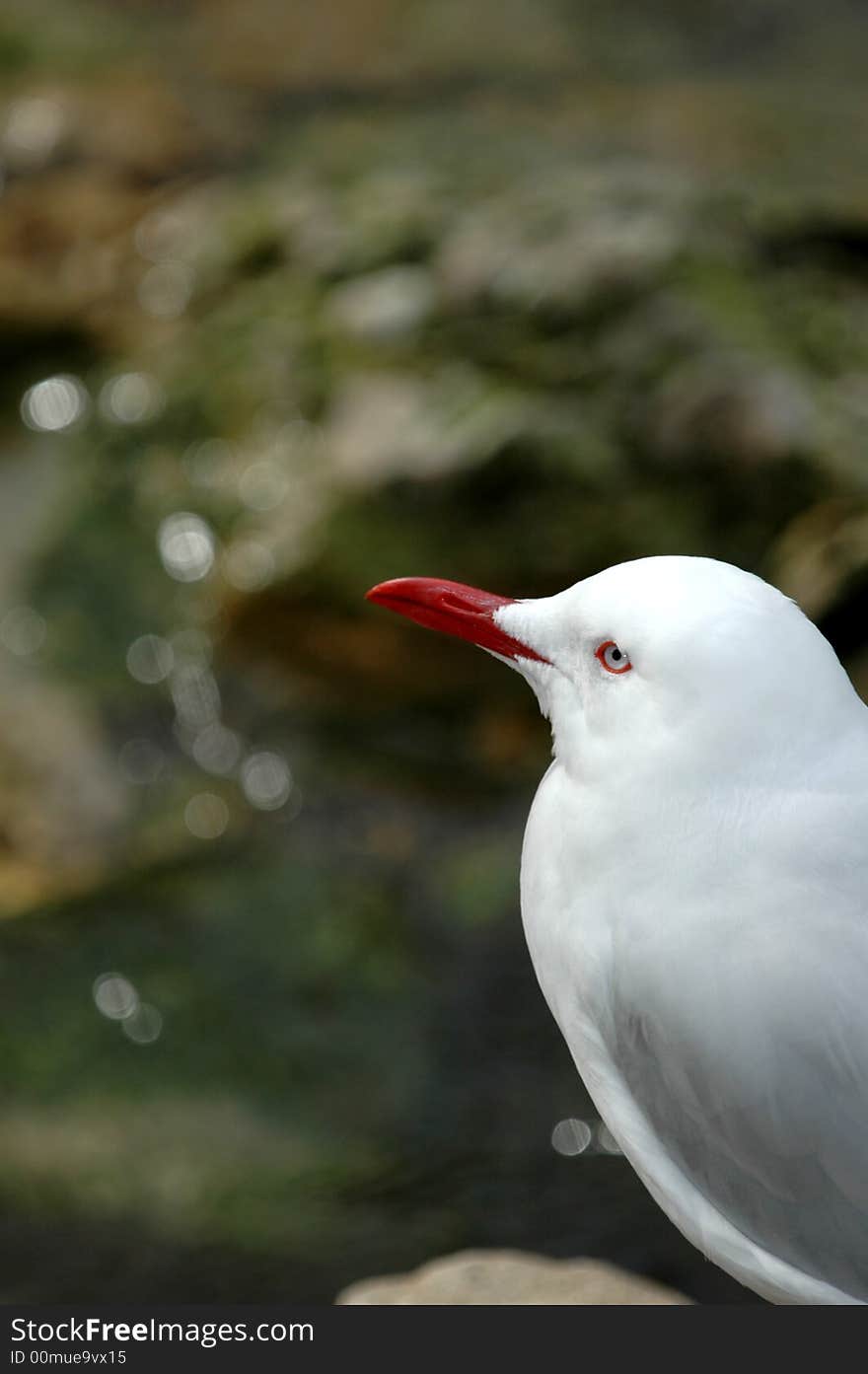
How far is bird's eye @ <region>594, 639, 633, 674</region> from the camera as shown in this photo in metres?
2.02

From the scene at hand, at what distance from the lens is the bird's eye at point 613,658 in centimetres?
202

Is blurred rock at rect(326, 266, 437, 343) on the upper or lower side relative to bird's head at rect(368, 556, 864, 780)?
upper

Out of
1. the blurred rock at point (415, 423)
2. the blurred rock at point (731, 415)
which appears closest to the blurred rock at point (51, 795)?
the blurred rock at point (415, 423)

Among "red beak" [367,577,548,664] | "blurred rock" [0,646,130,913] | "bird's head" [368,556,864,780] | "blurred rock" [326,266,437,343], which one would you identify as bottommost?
"bird's head" [368,556,864,780]

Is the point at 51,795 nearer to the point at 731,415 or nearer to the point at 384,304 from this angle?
the point at 384,304

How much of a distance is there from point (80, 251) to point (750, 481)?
3629 millimetres

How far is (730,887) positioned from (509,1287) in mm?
1163

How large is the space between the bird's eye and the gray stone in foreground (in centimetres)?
122

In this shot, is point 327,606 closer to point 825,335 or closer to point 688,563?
point 825,335

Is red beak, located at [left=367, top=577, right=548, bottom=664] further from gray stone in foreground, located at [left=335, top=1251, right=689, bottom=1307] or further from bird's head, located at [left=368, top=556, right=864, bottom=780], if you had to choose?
gray stone in foreground, located at [left=335, top=1251, right=689, bottom=1307]

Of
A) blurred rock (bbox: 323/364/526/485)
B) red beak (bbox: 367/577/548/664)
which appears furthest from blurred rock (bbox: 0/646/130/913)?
red beak (bbox: 367/577/548/664)

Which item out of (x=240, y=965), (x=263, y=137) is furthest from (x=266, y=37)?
(x=240, y=965)

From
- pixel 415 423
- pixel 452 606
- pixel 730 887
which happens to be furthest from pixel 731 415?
pixel 730 887

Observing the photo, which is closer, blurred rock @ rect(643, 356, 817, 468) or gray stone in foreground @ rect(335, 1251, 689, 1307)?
gray stone in foreground @ rect(335, 1251, 689, 1307)
